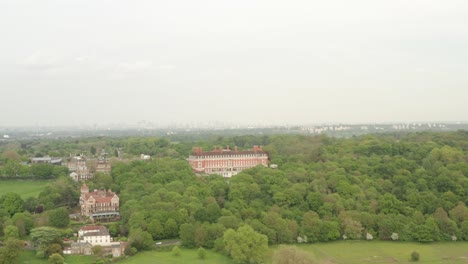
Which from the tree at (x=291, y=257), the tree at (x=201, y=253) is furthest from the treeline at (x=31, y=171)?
the tree at (x=291, y=257)

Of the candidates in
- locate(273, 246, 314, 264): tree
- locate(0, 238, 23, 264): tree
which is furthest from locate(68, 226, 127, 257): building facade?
locate(273, 246, 314, 264): tree

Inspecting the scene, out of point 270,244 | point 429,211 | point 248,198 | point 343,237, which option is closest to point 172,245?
point 270,244

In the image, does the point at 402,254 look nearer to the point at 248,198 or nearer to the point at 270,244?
the point at 270,244

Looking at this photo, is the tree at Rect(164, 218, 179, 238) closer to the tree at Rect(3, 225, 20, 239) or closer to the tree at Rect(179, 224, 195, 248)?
the tree at Rect(179, 224, 195, 248)

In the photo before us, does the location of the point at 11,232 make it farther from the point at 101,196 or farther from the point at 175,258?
the point at 175,258

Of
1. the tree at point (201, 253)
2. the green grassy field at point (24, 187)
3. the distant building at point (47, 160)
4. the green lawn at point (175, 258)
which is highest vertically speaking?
the distant building at point (47, 160)

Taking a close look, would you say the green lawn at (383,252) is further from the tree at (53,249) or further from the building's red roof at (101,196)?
the building's red roof at (101,196)
